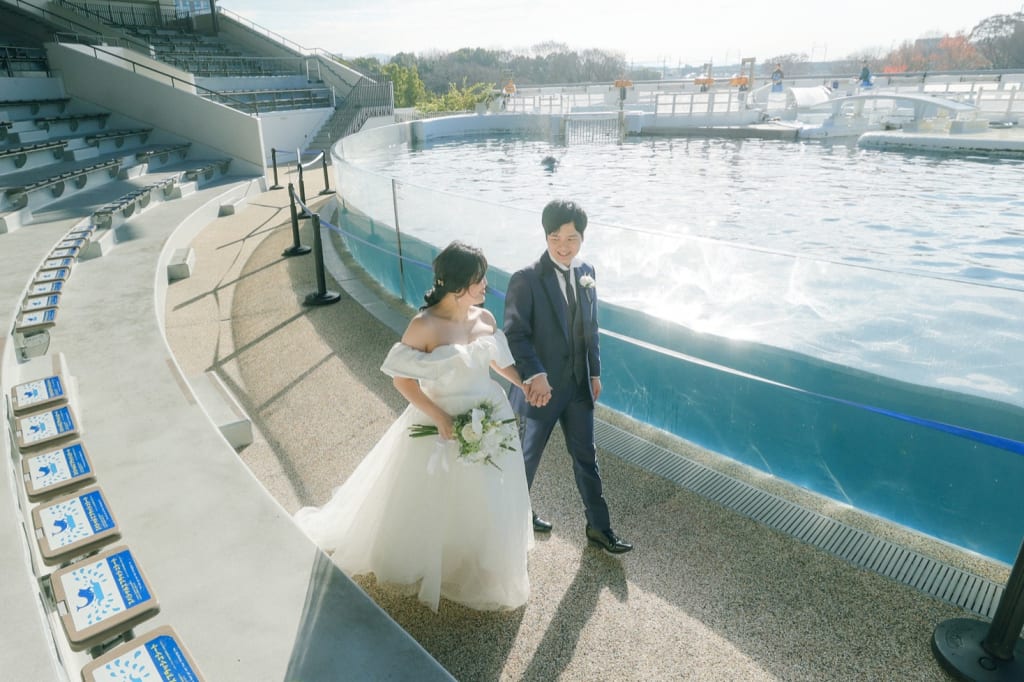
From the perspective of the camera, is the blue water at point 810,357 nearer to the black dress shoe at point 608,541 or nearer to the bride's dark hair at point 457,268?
the black dress shoe at point 608,541

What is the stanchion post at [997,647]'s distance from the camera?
7.95 ft

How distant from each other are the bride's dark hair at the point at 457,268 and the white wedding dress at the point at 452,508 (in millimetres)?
244

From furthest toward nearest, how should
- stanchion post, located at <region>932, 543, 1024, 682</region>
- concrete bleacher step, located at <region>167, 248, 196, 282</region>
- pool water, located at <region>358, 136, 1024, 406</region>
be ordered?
concrete bleacher step, located at <region>167, 248, 196, 282</region>, pool water, located at <region>358, 136, 1024, 406</region>, stanchion post, located at <region>932, 543, 1024, 682</region>

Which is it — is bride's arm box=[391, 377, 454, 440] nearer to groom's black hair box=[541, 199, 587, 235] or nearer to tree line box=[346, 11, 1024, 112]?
groom's black hair box=[541, 199, 587, 235]

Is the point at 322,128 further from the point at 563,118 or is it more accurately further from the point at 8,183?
the point at 8,183

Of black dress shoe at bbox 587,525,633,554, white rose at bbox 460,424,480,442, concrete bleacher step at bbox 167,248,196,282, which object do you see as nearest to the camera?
white rose at bbox 460,424,480,442

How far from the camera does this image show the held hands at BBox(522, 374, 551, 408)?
2.84m

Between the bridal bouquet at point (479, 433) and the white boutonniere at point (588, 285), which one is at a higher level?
the white boutonniere at point (588, 285)

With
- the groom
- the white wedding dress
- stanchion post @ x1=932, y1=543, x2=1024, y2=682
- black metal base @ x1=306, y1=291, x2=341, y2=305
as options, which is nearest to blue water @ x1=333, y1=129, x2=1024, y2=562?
stanchion post @ x1=932, y1=543, x2=1024, y2=682

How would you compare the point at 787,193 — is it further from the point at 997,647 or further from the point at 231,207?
the point at 997,647

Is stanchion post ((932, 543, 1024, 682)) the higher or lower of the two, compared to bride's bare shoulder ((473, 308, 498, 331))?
lower

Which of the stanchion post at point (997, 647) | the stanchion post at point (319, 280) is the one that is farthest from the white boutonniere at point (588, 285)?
the stanchion post at point (319, 280)

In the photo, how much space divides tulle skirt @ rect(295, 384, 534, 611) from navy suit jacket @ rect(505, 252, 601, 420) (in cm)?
28

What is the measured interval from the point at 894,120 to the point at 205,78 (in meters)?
23.7
